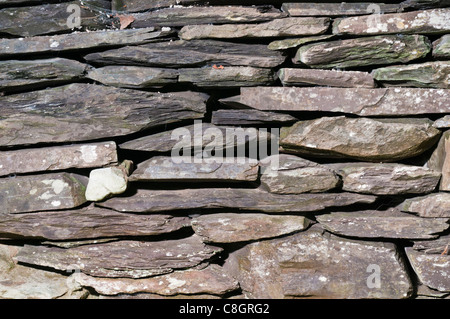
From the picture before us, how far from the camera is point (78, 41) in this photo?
3.32m

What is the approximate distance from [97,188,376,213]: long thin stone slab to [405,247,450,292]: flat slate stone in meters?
0.60

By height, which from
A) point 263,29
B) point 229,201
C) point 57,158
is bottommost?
point 229,201

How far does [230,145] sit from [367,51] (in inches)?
47.5

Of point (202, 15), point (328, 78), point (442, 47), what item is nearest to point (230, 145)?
point (328, 78)

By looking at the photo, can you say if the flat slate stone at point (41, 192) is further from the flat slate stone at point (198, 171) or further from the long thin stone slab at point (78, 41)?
the long thin stone slab at point (78, 41)

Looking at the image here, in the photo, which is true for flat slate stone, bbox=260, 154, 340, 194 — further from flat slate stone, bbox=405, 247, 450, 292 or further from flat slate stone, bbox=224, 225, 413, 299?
flat slate stone, bbox=405, 247, 450, 292

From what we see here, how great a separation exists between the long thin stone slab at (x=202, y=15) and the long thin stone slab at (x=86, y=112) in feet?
1.74

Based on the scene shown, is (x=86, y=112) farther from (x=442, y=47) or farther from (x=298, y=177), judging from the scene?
(x=442, y=47)

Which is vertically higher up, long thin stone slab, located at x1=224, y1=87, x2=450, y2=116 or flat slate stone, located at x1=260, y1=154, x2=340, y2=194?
long thin stone slab, located at x1=224, y1=87, x2=450, y2=116

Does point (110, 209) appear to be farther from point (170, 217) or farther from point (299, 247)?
point (299, 247)

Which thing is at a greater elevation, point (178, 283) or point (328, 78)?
point (328, 78)

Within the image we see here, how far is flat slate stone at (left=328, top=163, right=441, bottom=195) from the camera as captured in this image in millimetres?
3211

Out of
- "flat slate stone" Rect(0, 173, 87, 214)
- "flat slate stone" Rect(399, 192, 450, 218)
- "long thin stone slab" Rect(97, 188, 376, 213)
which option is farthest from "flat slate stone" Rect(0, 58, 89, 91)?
"flat slate stone" Rect(399, 192, 450, 218)

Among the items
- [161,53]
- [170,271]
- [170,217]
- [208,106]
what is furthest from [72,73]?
[170,271]
